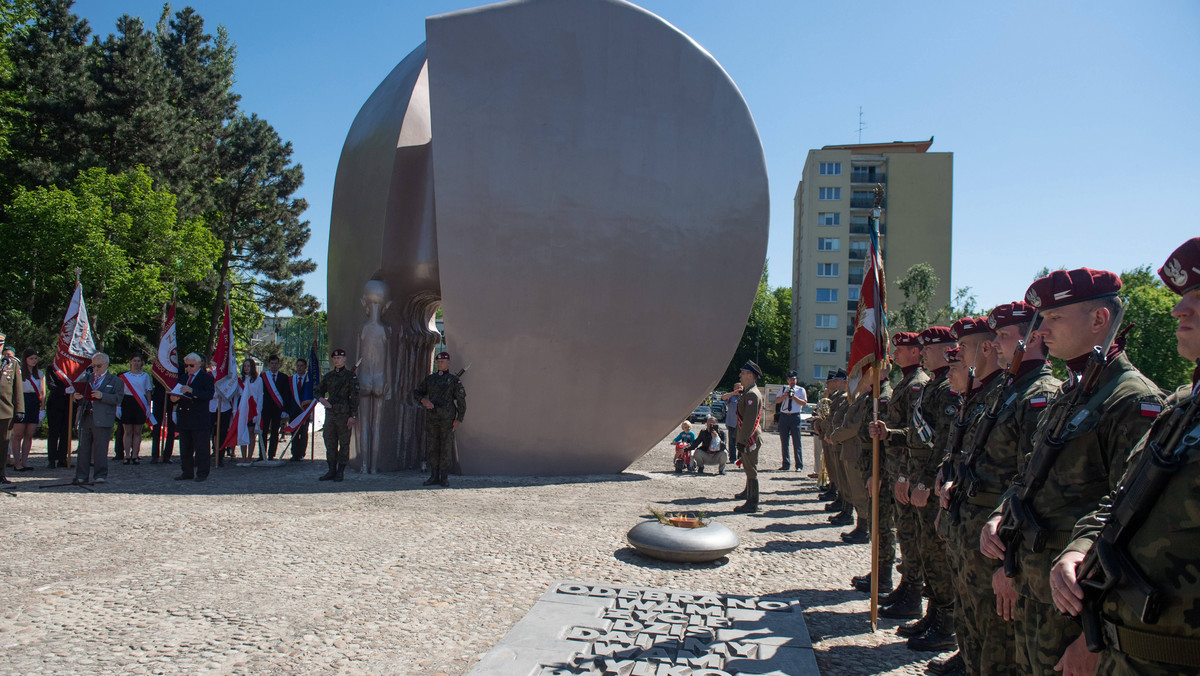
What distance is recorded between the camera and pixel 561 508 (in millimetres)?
8438

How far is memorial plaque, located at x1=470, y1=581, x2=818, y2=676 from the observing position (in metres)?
3.64

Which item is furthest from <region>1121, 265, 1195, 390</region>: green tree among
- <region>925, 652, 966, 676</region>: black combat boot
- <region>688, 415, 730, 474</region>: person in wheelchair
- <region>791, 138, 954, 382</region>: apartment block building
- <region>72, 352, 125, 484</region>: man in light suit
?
<region>72, 352, 125, 484</region>: man in light suit

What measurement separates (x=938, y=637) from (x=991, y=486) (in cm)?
162

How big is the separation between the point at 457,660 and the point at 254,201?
33591mm

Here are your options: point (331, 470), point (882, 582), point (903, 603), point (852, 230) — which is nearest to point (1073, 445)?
point (903, 603)

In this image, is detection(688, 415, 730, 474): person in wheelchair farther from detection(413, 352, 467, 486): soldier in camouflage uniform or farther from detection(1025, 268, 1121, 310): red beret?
detection(1025, 268, 1121, 310): red beret

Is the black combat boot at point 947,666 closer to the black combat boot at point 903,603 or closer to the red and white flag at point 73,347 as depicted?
the black combat boot at point 903,603

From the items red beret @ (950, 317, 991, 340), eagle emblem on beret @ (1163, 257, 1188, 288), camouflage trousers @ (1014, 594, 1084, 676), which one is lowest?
camouflage trousers @ (1014, 594, 1084, 676)

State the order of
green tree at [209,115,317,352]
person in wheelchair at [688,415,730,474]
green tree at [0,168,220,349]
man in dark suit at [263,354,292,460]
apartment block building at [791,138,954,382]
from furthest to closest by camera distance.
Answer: apartment block building at [791,138,954,382] < green tree at [209,115,317,352] < green tree at [0,168,220,349] < man in dark suit at [263,354,292,460] < person in wheelchair at [688,415,730,474]

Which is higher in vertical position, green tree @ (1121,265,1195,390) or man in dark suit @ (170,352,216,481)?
green tree @ (1121,265,1195,390)

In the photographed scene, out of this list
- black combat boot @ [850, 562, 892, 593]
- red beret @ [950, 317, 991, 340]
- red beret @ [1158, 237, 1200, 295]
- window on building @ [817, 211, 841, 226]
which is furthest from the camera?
window on building @ [817, 211, 841, 226]

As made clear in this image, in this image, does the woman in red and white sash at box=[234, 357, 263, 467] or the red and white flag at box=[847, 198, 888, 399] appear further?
the woman in red and white sash at box=[234, 357, 263, 467]

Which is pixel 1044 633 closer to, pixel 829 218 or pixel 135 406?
pixel 135 406

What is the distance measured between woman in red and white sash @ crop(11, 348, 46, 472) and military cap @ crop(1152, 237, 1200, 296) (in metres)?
12.2
